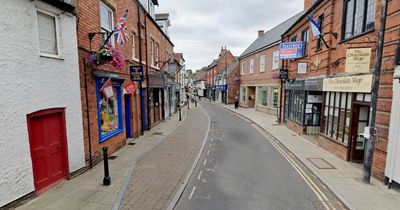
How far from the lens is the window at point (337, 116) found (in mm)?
8023

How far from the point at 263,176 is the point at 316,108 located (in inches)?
294

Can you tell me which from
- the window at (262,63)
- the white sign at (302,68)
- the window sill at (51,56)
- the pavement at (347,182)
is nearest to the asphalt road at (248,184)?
the pavement at (347,182)

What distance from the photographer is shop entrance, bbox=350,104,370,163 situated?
24.9ft

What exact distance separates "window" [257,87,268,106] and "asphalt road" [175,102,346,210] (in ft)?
48.4

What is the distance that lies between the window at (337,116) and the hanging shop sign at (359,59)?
1755mm

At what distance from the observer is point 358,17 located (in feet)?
24.9

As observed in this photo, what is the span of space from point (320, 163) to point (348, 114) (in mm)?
2247

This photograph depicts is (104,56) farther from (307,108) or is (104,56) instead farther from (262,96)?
(262,96)

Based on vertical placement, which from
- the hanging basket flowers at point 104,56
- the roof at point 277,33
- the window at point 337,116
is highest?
the roof at point 277,33

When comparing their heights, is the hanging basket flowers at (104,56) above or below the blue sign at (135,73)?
above

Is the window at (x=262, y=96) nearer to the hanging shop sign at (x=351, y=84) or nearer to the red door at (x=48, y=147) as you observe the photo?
the hanging shop sign at (x=351, y=84)

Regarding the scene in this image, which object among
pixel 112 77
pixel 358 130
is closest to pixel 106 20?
pixel 112 77

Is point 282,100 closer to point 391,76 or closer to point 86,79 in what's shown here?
point 391,76

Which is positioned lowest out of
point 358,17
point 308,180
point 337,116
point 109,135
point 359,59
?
point 308,180
